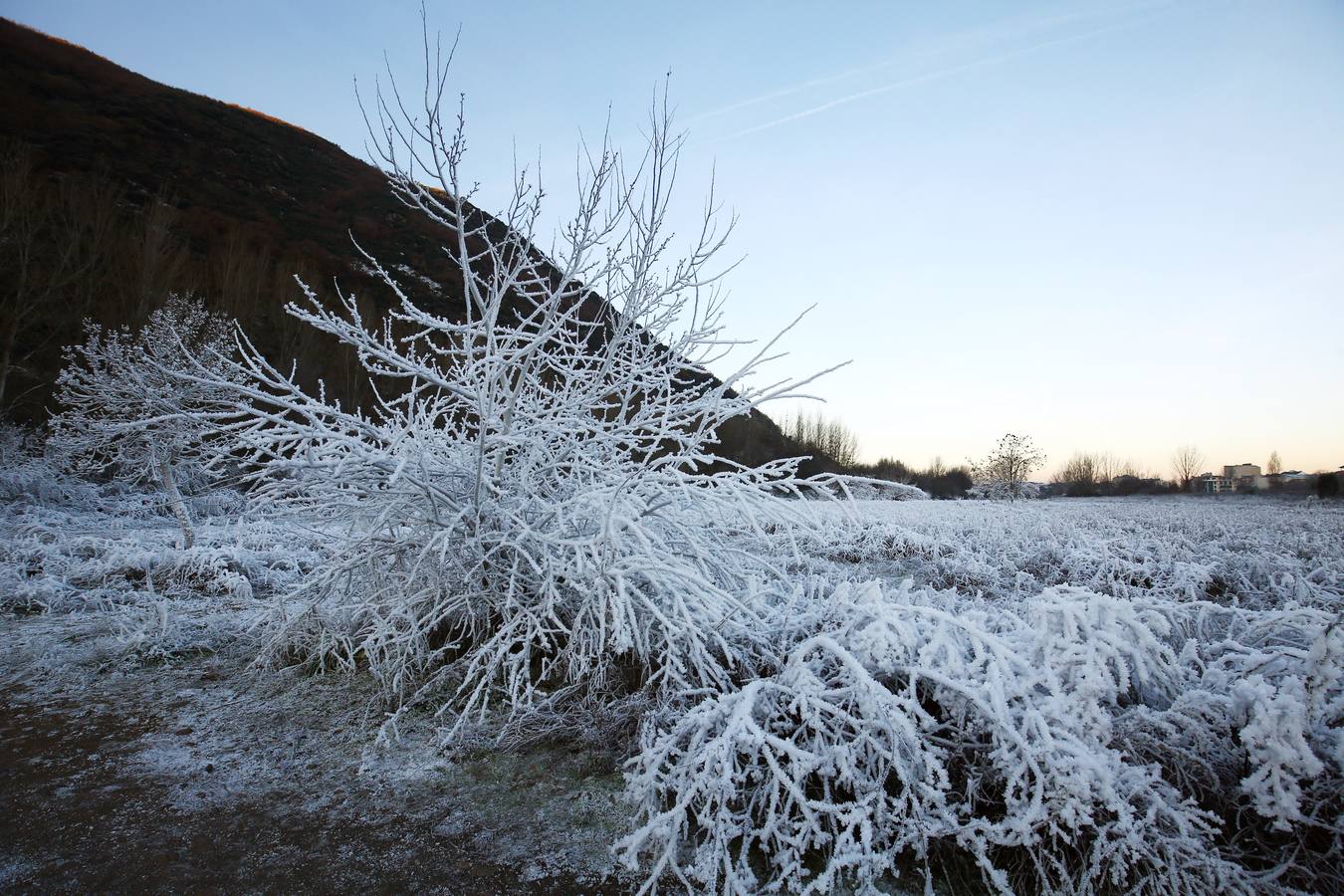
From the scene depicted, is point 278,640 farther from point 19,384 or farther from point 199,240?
point 199,240

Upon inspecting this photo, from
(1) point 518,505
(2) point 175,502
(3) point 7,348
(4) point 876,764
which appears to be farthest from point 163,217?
(4) point 876,764

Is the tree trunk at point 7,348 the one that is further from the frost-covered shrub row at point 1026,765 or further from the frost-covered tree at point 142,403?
the frost-covered shrub row at point 1026,765

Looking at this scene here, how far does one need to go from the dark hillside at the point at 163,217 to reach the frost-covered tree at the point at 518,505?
0.96 metres

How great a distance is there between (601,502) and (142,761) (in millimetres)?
2296

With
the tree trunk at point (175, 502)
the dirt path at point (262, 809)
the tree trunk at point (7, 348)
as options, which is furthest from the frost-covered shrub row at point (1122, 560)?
the tree trunk at point (7, 348)

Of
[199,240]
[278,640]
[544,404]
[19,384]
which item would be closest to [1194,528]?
[544,404]

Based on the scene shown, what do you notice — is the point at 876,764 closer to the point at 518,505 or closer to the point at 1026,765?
the point at 1026,765

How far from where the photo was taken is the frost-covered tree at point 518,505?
3.02 metres

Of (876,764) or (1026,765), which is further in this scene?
(876,764)

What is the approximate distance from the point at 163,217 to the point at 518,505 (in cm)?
2116

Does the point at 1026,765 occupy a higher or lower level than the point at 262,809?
higher

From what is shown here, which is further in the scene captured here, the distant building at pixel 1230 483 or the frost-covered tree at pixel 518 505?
the distant building at pixel 1230 483

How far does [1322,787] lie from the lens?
174 cm

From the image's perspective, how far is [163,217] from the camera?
17.6 m
